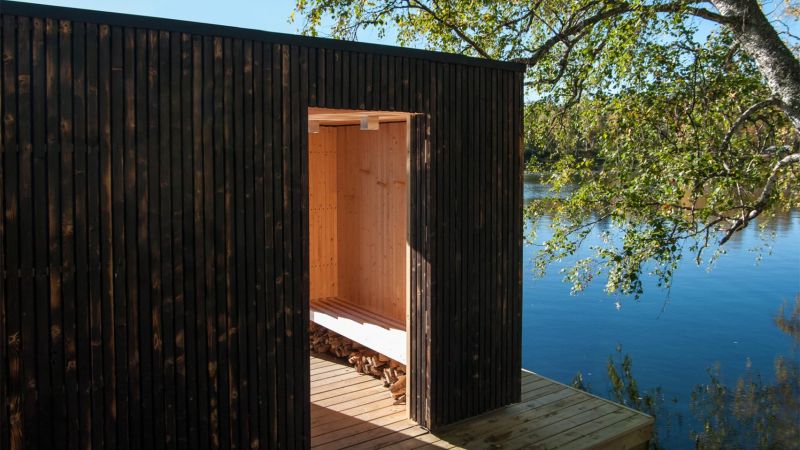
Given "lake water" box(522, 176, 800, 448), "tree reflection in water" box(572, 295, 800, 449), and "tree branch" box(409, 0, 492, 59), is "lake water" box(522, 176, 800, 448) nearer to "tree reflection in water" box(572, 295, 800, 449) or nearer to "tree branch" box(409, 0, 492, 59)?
"tree reflection in water" box(572, 295, 800, 449)

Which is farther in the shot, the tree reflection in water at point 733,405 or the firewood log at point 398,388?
the tree reflection in water at point 733,405

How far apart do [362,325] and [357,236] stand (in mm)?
1261

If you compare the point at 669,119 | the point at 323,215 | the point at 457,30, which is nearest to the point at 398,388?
the point at 323,215

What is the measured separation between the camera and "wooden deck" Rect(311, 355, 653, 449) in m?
4.51

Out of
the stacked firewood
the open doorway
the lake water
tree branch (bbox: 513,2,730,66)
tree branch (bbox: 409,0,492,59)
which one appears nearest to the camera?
the stacked firewood

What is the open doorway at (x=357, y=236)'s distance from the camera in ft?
19.0

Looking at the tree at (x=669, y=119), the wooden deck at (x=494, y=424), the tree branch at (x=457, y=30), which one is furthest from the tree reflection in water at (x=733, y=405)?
the tree branch at (x=457, y=30)

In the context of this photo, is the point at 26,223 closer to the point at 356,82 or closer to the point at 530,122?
the point at 356,82

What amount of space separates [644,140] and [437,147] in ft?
13.2

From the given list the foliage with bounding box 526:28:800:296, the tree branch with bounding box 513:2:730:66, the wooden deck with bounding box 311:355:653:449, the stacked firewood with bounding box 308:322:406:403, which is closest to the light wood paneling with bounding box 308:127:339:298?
the stacked firewood with bounding box 308:322:406:403

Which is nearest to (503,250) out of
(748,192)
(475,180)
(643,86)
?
(475,180)

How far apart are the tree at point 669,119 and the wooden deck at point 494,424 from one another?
2.03 m

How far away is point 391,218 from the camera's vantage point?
6.31 m

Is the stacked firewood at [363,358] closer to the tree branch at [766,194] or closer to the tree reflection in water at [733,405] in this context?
the tree reflection in water at [733,405]
